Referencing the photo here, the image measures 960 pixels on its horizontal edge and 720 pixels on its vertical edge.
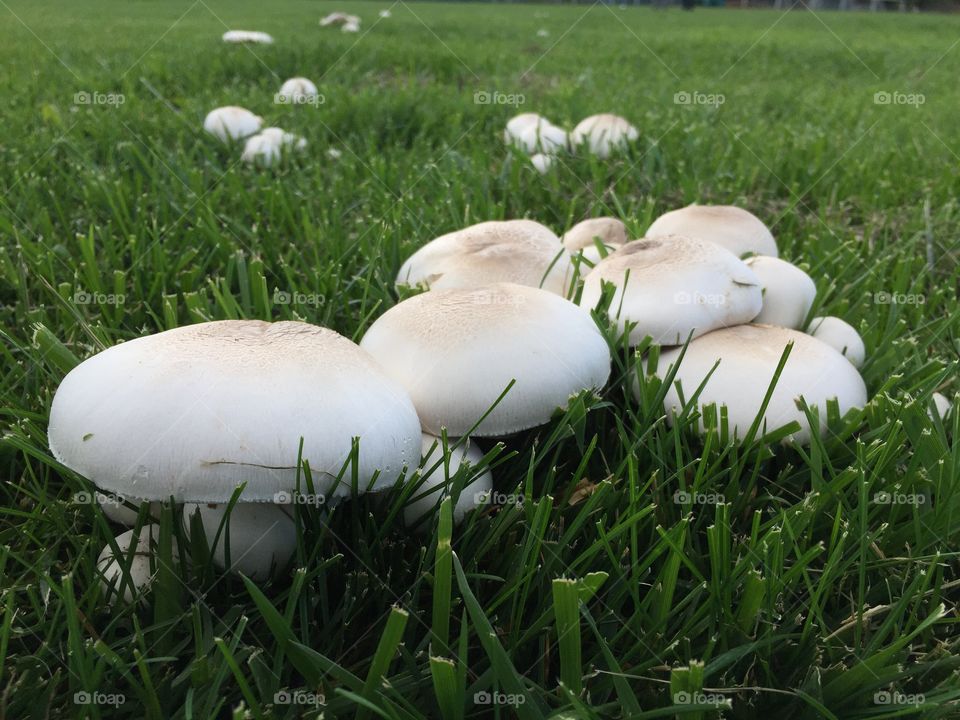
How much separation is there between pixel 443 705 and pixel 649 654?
445 mm

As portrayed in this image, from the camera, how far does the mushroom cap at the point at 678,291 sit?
2.12m

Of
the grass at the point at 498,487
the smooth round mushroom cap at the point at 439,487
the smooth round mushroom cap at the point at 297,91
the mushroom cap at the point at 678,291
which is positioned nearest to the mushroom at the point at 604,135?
the grass at the point at 498,487

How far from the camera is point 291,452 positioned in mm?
1369

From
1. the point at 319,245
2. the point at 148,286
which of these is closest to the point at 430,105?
the point at 319,245

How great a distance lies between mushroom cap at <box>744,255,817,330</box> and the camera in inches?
93.7

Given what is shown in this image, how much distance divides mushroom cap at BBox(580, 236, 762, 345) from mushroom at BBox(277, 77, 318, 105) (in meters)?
3.83

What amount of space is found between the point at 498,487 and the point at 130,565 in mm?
872

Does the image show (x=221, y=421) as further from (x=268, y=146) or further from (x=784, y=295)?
(x=268, y=146)

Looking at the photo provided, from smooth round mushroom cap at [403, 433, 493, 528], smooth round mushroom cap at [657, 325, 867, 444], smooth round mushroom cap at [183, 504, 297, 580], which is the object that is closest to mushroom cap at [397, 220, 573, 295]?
smooth round mushroom cap at [657, 325, 867, 444]

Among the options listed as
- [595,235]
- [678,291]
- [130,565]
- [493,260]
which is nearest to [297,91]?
[595,235]

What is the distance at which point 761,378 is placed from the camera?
196cm

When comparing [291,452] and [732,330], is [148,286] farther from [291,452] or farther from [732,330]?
[732,330]

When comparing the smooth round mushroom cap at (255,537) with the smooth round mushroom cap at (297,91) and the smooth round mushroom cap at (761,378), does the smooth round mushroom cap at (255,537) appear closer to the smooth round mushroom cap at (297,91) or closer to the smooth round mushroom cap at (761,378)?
the smooth round mushroom cap at (761,378)

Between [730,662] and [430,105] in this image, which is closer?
[730,662]
